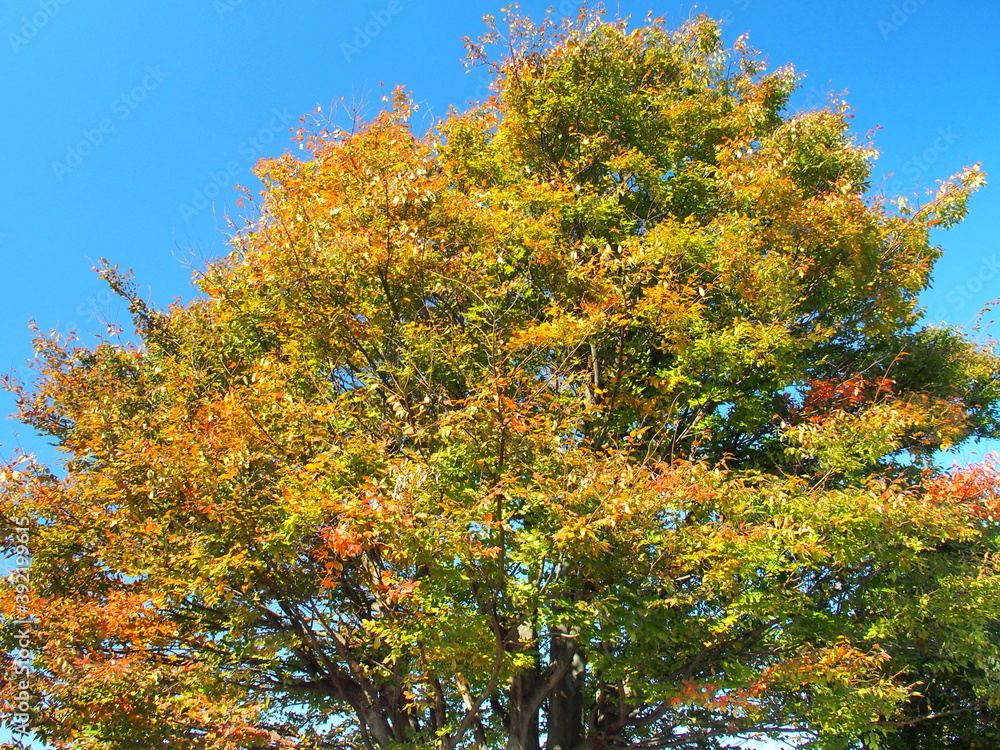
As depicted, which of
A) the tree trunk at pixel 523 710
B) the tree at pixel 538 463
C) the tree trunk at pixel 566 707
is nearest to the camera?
the tree at pixel 538 463

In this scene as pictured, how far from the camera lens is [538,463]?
17.7 ft

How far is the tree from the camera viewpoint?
5.25 metres

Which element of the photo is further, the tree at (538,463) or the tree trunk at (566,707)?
the tree trunk at (566,707)

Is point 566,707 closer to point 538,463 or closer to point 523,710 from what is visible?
point 523,710

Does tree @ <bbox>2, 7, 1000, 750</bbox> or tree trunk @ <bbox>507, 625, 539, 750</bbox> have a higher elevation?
tree @ <bbox>2, 7, 1000, 750</bbox>

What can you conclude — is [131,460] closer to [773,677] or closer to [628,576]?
[628,576]

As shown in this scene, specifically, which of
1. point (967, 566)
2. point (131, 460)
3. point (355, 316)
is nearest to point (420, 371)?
point (355, 316)

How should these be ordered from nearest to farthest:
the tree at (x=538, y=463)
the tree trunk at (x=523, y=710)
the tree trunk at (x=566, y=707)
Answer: the tree at (x=538, y=463) < the tree trunk at (x=523, y=710) < the tree trunk at (x=566, y=707)

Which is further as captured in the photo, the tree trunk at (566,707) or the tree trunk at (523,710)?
the tree trunk at (566,707)

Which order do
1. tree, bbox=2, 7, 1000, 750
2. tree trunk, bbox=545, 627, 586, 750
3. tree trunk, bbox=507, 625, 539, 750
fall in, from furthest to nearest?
tree trunk, bbox=545, 627, 586, 750 → tree trunk, bbox=507, 625, 539, 750 → tree, bbox=2, 7, 1000, 750

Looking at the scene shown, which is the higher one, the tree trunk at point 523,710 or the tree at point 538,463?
the tree at point 538,463

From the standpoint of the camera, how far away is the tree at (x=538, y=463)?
5246mm

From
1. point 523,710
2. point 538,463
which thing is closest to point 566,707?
point 523,710

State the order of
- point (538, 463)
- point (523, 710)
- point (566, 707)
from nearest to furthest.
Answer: point (538, 463), point (523, 710), point (566, 707)
